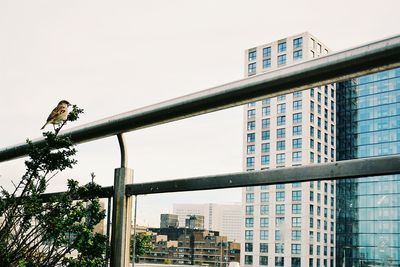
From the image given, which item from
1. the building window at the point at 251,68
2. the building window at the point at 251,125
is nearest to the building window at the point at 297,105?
the building window at the point at 251,125

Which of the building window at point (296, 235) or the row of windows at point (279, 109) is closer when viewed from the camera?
the building window at point (296, 235)

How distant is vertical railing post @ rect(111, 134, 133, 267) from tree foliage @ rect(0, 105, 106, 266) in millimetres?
43

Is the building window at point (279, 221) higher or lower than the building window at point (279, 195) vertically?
lower

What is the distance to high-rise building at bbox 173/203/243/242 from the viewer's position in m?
0.91

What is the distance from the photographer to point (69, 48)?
3.29 m

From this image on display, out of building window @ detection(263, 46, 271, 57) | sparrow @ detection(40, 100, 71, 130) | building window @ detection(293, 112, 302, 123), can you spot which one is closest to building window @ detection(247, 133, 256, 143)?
building window @ detection(293, 112, 302, 123)

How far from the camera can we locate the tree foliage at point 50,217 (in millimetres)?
1258

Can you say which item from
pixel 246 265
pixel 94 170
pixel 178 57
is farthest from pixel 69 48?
pixel 246 265

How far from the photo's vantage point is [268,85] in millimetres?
841

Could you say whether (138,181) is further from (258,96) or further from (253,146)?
(253,146)

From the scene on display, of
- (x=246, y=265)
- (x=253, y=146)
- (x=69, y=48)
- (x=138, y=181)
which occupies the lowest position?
(x=246, y=265)

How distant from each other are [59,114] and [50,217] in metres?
0.35

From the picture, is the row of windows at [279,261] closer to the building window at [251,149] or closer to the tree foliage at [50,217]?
the tree foliage at [50,217]

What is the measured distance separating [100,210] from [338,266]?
698mm
